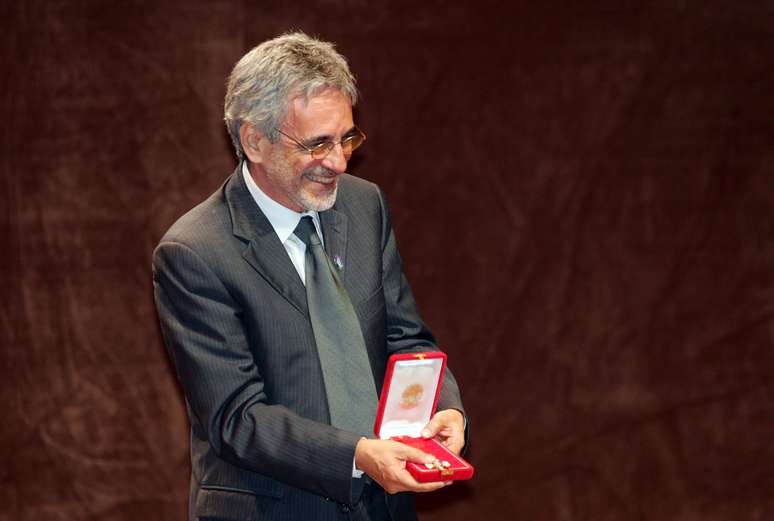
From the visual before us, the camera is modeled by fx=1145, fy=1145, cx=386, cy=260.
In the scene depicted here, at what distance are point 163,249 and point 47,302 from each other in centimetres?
124

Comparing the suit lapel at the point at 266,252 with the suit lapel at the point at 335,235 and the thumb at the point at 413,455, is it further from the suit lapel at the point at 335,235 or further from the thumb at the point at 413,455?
the thumb at the point at 413,455

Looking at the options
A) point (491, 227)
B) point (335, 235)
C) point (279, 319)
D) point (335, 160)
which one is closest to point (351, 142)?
point (335, 160)

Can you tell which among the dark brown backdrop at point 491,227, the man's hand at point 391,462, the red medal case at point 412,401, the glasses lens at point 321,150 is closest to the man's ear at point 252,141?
the glasses lens at point 321,150

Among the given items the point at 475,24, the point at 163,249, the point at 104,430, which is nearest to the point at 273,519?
the point at 163,249

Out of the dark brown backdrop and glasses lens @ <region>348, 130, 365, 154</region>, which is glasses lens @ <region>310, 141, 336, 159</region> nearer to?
glasses lens @ <region>348, 130, 365, 154</region>

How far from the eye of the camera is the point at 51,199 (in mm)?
3420

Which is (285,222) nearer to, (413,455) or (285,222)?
(285,222)

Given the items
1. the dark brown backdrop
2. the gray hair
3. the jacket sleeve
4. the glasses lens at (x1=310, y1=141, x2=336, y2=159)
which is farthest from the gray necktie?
the dark brown backdrop

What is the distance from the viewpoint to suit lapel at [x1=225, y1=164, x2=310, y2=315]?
2352 millimetres

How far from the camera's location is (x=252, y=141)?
2.43 m

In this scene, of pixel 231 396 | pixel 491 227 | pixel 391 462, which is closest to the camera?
pixel 391 462

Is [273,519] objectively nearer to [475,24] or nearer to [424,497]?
[424,497]

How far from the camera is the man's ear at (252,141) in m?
2.41

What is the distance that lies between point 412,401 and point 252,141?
2.12 ft
